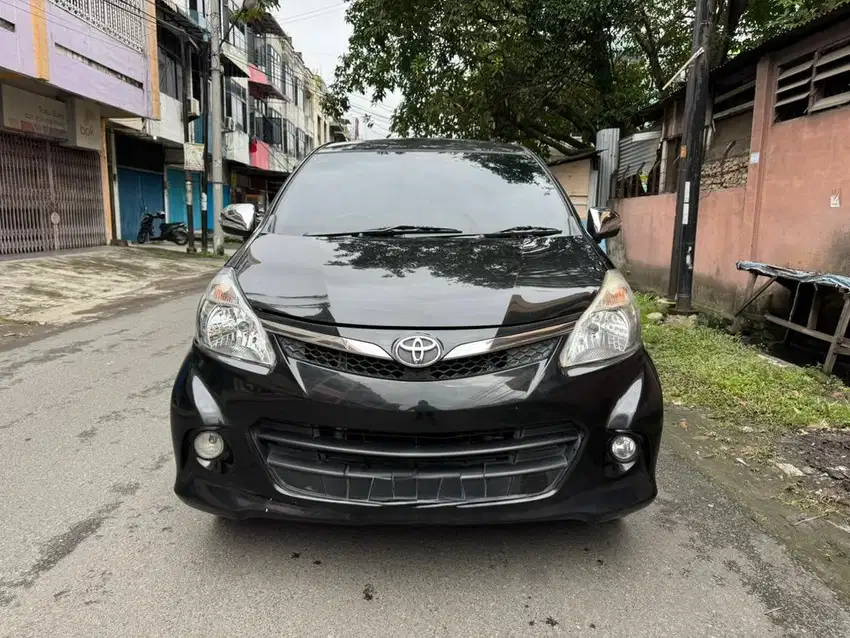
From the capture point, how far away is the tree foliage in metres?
11.4

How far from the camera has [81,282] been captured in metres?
10.9

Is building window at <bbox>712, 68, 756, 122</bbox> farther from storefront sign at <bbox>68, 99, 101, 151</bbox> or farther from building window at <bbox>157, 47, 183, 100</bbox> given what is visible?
building window at <bbox>157, 47, 183, 100</bbox>

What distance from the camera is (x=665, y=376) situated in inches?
191

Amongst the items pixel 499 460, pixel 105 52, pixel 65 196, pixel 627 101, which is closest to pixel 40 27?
pixel 105 52

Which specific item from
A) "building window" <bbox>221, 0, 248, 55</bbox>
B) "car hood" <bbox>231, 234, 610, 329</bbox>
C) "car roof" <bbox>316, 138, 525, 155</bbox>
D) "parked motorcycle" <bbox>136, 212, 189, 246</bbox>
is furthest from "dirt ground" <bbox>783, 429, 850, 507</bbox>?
"building window" <bbox>221, 0, 248, 55</bbox>

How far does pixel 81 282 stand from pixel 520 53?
899 centimetres

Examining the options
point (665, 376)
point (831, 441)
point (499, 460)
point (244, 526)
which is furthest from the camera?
point (665, 376)

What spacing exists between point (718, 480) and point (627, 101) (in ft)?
42.1

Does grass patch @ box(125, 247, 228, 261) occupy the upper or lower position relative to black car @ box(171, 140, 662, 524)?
lower

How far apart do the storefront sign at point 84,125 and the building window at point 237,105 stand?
835 centimetres

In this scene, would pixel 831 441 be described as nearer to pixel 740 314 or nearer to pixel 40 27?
pixel 740 314

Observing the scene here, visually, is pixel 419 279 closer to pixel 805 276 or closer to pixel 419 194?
pixel 419 194

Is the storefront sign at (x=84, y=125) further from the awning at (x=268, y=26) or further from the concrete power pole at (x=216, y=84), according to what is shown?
the awning at (x=268, y=26)

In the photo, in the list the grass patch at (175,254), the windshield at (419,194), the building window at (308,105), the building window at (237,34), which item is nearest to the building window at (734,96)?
the windshield at (419,194)
